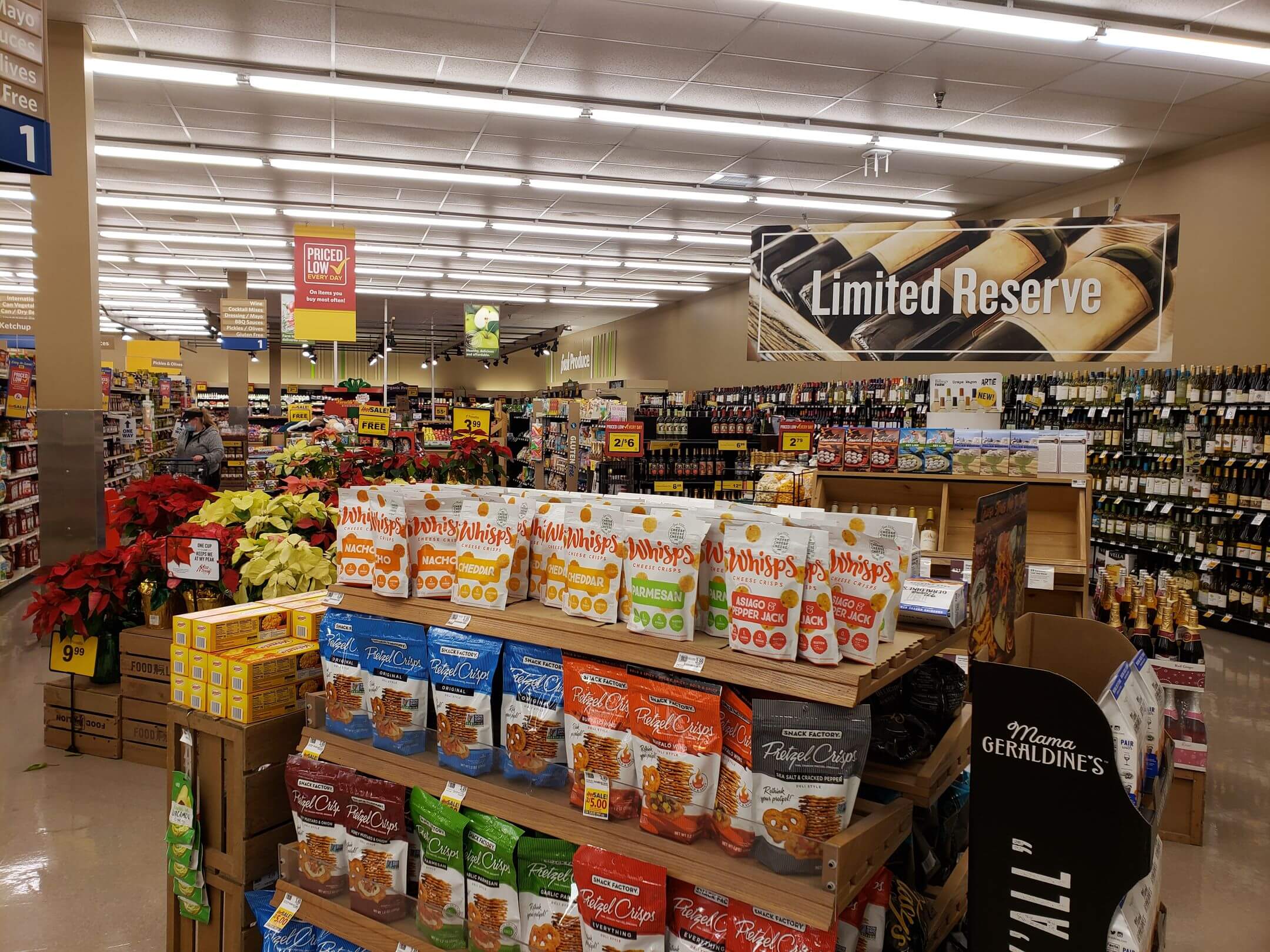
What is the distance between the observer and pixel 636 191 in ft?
31.9

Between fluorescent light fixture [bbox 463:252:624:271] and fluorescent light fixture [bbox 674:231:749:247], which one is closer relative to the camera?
fluorescent light fixture [bbox 674:231:749:247]

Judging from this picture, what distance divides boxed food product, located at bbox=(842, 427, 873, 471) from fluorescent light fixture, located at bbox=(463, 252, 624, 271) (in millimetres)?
9976

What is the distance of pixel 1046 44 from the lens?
592 centimetres

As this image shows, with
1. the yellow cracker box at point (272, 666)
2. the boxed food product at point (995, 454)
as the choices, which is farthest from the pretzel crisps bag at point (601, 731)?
the boxed food product at point (995, 454)

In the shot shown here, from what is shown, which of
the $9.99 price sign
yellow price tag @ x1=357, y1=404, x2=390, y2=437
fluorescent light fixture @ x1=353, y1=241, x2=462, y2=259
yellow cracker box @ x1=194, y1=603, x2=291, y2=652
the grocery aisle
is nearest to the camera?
yellow cracker box @ x1=194, y1=603, x2=291, y2=652

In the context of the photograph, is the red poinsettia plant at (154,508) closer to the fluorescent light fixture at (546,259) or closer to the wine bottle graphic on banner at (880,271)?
the wine bottle graphic on banner at (880,271)

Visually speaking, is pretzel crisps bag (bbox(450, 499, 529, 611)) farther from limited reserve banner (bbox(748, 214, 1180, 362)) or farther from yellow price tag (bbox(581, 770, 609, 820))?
limited reserve banner (bbox(748, 214, 1180, 362))

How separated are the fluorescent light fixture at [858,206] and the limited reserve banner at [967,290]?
6.72 m

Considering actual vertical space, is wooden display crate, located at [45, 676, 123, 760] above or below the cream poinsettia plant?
below

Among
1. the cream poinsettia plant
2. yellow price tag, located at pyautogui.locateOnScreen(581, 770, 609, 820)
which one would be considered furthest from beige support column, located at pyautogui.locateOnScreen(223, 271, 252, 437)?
yellow price tag, located at pyautogui.locateOnScreen(581, 770, 609, 820)

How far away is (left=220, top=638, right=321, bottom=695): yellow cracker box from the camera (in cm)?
250

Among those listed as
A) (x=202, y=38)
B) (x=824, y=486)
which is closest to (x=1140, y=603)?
(x=824, y=486)

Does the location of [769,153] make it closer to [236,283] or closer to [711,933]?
[711,933]

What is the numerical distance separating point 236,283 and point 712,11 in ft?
43.1
